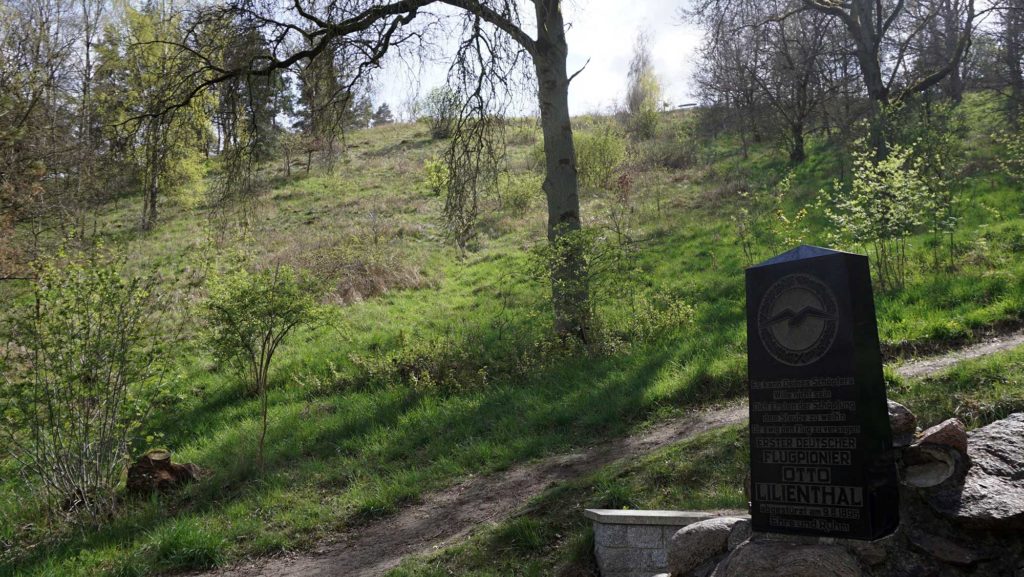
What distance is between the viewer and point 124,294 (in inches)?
297

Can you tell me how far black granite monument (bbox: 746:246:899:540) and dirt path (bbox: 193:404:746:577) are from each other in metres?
2.85

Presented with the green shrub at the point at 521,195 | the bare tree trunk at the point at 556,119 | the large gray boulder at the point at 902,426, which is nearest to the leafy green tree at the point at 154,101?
the bare tree trunk at the point at 556,119

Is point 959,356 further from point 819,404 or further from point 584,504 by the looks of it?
point 819,404

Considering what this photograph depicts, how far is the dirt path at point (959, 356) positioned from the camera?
7.42 m

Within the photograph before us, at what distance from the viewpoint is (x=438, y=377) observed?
10320 millimetres

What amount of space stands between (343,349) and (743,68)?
18114 millimetres

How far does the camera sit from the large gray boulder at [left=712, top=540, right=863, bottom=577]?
136 inches

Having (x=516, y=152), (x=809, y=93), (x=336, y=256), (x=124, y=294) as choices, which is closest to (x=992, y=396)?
(x=124, y=294)

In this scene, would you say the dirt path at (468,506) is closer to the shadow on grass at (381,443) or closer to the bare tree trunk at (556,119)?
the shadow on grass at (381,443)

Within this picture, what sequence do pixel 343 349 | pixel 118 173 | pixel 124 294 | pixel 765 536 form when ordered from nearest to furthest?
pixel 765 536 → pixel 124 294 → pixel 118 173 → pixel 343 349

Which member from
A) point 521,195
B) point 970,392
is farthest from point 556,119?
point 521,195

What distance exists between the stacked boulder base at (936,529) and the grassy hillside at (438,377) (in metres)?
1.59

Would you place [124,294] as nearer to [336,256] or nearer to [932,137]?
[336,256]

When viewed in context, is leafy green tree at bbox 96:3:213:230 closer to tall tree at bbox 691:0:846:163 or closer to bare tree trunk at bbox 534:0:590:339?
bare tree trunk at bbox 534:0:590:339
